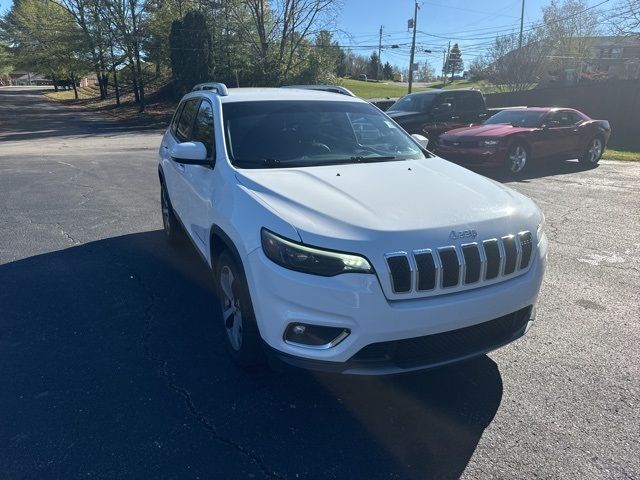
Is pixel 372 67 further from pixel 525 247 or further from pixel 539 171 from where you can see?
pixel 525 247

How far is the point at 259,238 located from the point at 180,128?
321 cm

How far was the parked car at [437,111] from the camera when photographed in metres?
13.9

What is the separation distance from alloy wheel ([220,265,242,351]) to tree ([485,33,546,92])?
38.6 meters

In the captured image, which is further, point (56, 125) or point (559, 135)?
point (56, 125)

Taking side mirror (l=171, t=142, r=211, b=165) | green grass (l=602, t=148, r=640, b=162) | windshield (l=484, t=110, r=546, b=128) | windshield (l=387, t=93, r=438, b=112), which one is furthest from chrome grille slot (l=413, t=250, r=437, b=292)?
green grass (l=602, t=148, r=640, b=162)

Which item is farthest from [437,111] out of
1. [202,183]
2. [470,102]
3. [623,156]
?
[202,183]

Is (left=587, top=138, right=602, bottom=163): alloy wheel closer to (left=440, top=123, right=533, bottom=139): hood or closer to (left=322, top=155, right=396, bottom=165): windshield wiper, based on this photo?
(left=440, top=123, right=533, bottom=139): hood

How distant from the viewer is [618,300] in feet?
14.7

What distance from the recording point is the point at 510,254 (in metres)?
2.79

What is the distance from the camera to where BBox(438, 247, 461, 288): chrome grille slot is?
2.56m

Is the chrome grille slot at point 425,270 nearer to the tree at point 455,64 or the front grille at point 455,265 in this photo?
the front grille at point 455,265

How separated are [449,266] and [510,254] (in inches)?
18.1

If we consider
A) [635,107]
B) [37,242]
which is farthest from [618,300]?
[635,107]

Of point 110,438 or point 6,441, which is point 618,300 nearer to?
point 110,438
